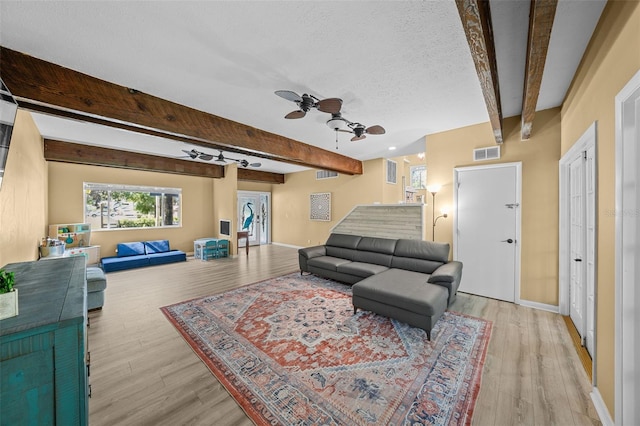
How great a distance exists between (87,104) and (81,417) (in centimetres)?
265

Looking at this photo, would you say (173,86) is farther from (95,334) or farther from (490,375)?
(490,375)

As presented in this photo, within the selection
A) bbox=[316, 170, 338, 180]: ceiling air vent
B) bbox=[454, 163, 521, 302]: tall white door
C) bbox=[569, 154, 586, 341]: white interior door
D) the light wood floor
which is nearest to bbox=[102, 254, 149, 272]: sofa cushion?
the light wood floor

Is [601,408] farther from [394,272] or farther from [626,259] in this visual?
[394,272]

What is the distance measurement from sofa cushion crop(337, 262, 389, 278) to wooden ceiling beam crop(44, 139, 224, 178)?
4.98 meters

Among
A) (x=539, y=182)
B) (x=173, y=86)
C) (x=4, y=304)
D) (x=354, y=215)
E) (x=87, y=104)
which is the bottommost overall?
(x=4, y=304)

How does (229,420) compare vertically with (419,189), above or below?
below

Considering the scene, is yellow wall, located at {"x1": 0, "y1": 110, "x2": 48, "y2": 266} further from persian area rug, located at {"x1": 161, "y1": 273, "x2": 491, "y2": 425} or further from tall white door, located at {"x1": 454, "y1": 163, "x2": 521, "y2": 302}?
tall white door, located at {"x1": 454, "y1": 163, "x2": 521, "y2": 302}

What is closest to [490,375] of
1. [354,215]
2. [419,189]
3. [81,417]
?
[81,417]

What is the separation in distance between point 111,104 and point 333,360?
11.2ft

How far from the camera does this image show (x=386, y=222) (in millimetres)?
4715

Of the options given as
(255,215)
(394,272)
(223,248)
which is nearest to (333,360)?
(394,272)

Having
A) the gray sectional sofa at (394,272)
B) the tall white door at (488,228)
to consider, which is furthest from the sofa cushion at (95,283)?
the tall white door at (488,228)

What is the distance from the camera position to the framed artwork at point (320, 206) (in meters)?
7.47

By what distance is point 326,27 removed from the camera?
70.0 inches
